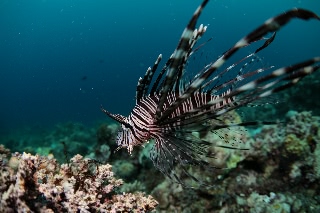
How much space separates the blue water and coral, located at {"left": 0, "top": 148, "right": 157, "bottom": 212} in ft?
231

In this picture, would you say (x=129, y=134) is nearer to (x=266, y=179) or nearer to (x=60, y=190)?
Answer: (x=60, y=190)

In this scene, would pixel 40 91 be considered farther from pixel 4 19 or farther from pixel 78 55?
pixel 4 19

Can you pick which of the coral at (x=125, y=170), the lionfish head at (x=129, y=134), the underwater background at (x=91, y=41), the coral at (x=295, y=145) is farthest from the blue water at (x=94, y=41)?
the lionfish head at (x=129, y=134)

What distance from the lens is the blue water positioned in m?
79.8

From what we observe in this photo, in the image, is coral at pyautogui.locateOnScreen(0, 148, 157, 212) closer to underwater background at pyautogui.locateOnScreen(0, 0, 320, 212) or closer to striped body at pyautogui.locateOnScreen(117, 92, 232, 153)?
striped body at pyautogui.locateOnScreen(117, 92, 232, 153)

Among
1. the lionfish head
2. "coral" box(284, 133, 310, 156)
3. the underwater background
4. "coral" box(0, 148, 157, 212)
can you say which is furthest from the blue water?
"coral" box(0, 148, 157, 212)

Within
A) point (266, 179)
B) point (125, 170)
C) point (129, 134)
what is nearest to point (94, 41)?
point (125, 170)

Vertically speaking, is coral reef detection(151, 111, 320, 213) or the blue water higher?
the blue water

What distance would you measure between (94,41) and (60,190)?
323ft

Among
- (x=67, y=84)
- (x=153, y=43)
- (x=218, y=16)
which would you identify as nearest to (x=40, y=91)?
(x=67, y=84)

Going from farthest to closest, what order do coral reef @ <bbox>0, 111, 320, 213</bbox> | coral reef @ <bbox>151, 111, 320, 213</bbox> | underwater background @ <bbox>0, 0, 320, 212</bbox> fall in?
1. underwater background @ <bbox>0, 0, 320, 212</bbox>
2. coral reef @ <bbox>151, 111, 320, 213</bbox>
3. coral reef @ <bbox>0, 111, 320, 213</bbox>

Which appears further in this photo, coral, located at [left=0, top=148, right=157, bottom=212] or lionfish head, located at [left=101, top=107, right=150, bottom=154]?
lionfish head, located at [left=101, top=107, right=150, bottom=154]

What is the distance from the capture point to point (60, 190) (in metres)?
2.17

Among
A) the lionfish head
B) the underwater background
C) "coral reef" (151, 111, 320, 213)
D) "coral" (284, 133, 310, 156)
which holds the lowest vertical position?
"coral reef" (151, 111, 320, 213)
